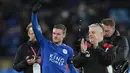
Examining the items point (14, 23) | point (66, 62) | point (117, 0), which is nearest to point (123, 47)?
point (66, 62)

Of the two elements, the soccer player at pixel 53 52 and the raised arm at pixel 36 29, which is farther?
the soccer player at pixel 53 52

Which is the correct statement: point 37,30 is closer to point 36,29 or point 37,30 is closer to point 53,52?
point 36,29

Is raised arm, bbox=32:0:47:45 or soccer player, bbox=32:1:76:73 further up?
raised arm, bbox=32:0:47:45

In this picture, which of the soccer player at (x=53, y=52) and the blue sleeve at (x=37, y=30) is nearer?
the blue sleeve at (x=37, y=30)

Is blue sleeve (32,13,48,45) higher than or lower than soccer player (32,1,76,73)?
higher

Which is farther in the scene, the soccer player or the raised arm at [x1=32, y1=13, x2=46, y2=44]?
the soccer player

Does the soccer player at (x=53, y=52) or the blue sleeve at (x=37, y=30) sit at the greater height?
the blue sleeve at (x=37, y=30)

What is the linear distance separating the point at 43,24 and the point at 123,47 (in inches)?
301

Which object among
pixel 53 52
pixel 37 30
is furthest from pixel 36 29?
pixel 53 52

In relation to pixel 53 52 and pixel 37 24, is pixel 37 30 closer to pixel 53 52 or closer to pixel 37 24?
pixel 37 24

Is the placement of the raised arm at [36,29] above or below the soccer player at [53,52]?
above

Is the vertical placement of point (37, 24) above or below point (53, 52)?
above

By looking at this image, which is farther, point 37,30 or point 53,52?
point 53,52

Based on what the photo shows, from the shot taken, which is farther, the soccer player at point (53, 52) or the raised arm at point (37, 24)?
the soccer player at point (53, 52)
